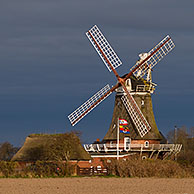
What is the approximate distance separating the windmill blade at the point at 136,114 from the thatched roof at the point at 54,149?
19.8 ft

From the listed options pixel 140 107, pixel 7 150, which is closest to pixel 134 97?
pixel 140 107

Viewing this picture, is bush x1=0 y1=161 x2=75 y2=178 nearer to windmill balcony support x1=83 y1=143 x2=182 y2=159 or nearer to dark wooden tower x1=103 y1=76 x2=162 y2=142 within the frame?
windmill balcony support x1=83 y1=143 x2=182 y2=159

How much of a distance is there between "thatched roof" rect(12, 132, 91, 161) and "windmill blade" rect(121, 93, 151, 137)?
6.03 metres

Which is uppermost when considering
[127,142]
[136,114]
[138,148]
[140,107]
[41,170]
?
[140,107]

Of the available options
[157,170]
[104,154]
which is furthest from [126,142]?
[157,170]

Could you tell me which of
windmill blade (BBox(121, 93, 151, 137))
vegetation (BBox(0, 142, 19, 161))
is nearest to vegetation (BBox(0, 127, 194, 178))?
windmill blade (BBox(121, 93, 151, 137))

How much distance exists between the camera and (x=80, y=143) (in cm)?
5006

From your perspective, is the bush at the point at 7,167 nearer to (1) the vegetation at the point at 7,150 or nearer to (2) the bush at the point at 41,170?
(2) the bush at the point at 41,170

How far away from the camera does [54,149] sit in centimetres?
4775

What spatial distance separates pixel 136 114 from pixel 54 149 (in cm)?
936

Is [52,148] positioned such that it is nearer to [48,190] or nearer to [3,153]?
[48,190]

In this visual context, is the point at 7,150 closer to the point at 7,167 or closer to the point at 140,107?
the point at 140,107

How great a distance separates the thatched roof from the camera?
157 ft

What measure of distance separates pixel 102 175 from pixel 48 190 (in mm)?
15432
